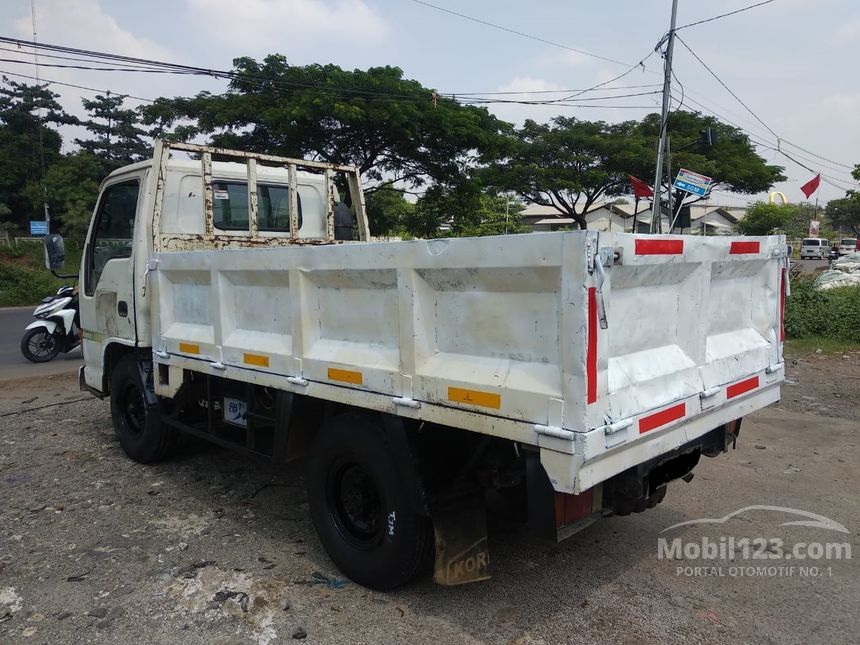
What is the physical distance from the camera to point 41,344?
10414 mm

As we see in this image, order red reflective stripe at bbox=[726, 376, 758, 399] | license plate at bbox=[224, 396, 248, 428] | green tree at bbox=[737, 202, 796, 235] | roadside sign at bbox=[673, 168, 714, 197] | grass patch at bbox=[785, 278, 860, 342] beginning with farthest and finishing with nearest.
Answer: green tree at bbox=[737, 202, 796, 235] < roadside sign at bbox=[673, 168, 714, 197] < grass patch at bbox=[785, 278, 860, 342] < license plate at bbox=[224, 396, 248, 428] < red reflective stripe at bbox=[726, 376, 758, 399]

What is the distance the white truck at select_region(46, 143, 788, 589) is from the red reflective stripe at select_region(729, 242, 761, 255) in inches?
0.5

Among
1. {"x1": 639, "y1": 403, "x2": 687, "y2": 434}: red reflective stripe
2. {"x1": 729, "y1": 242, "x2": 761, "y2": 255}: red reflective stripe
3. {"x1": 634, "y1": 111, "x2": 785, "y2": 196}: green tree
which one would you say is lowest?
{"x1": 639, "y1": 403, "x2": 687, "y2": 434}: red reflective stripe

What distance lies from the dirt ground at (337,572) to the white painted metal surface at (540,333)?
2.96ft

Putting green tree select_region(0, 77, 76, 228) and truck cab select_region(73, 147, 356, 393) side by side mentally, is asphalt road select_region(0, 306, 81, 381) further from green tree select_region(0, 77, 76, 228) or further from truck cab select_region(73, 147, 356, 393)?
green tree select_region(0, 77, 76, 228)

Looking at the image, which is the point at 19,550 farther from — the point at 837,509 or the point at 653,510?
the point at 837,509

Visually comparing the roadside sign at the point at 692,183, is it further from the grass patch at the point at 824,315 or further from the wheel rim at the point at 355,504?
the wheel rim at the point at 355,504

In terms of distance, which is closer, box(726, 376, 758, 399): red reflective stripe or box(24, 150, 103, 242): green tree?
box(726, 376, 758, 399): red reflective stripe

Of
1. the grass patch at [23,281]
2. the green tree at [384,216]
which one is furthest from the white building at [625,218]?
the grass patch at [23,281]

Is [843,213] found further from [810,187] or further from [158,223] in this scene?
[158,223]

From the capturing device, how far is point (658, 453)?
2611mm

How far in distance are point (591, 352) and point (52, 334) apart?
10645 millimetres

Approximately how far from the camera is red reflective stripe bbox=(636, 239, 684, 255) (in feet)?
8.16

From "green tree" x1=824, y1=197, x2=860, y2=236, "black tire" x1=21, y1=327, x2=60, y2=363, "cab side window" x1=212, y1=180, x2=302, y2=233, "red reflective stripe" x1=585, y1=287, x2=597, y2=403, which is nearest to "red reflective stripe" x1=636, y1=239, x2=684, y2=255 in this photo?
"red reflective stripe" x1=585, y1=287, x2=597, y2=403
